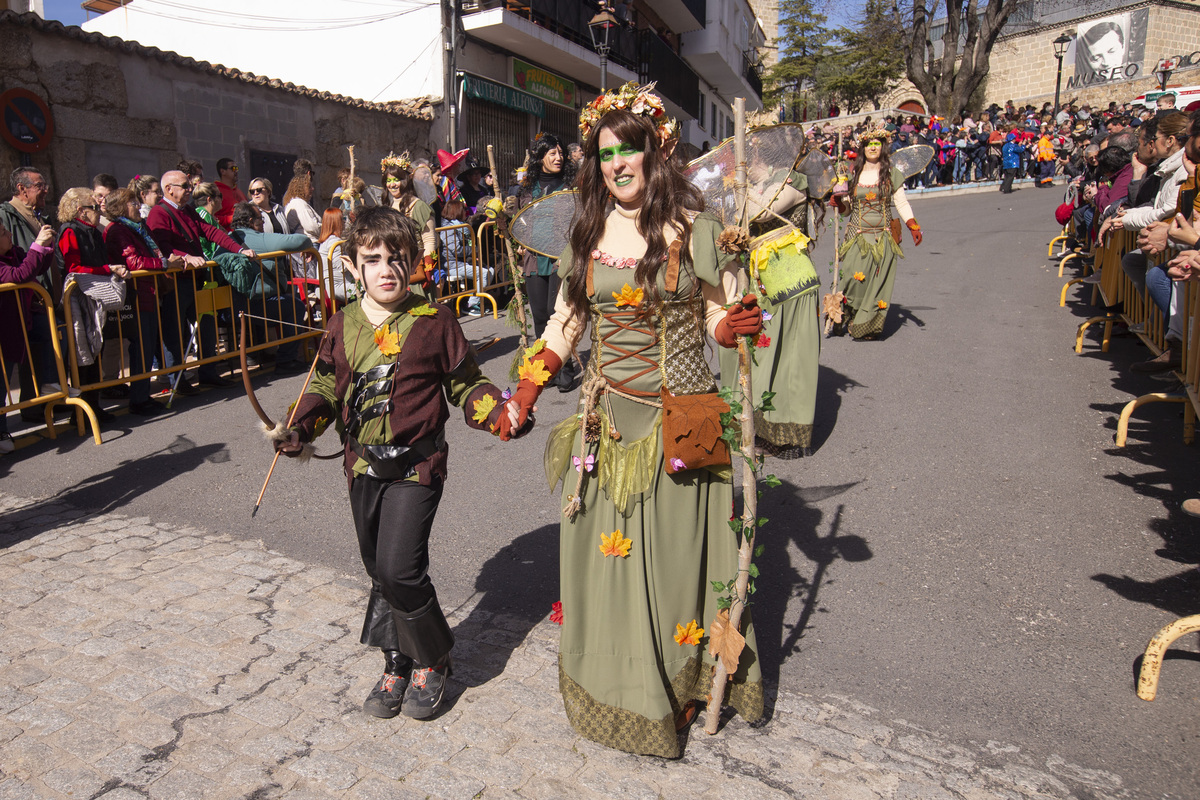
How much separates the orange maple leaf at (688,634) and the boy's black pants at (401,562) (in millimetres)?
813

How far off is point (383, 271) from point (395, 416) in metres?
0.48

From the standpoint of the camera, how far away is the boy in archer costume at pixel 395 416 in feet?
8.83

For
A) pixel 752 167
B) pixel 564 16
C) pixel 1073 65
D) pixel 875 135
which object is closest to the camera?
pixel 752 167

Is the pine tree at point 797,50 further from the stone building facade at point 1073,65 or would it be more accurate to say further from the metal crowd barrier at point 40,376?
the metal crowd barrier at point 40,376

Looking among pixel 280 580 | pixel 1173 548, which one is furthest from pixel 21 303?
pixel 1173 548

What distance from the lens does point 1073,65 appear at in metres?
47.2

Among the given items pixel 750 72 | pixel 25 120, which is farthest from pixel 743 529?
pixel 750 72

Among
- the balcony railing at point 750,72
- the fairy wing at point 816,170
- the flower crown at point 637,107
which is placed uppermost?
the balcony railing at point 750,72

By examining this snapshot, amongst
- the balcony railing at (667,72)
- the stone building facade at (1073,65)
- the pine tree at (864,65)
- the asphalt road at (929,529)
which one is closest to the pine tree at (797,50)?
the pine tree at (864,65)

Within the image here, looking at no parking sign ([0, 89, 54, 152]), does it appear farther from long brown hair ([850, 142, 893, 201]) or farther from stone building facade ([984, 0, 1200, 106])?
stone building facade ([984, 0, 1200, 106])

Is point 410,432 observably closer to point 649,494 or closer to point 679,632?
point 649,494

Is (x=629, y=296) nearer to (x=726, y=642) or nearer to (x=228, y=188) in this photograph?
(x=726, y=642)

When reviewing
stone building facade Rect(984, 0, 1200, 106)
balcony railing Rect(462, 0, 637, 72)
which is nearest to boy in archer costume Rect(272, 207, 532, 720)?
balcony railing Rect(462, 0, 637, 72)

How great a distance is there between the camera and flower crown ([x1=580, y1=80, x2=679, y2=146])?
2711 millimetres
